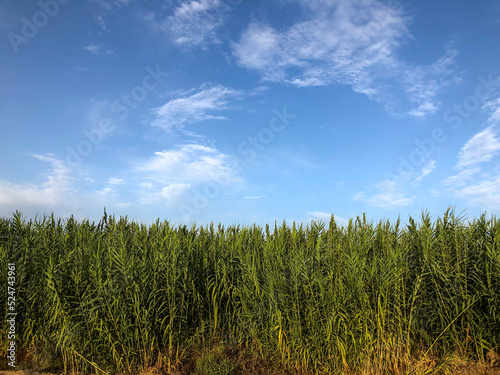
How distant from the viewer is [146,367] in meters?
5.43

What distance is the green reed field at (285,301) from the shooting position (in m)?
5.32

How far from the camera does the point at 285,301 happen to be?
18.0ft

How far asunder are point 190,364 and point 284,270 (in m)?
2.14

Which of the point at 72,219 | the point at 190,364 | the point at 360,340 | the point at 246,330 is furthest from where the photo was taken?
the point at 72,219

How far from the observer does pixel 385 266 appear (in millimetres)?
5434

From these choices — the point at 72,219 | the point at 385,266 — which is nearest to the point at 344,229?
the point at 385,266

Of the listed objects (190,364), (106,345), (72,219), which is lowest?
(190,364)

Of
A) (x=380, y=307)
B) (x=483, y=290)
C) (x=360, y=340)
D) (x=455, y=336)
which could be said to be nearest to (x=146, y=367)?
(x=360, y=340)

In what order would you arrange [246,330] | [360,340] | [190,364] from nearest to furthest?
[360,340]
[190,364]
[246,330]

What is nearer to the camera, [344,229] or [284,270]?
[284,270]

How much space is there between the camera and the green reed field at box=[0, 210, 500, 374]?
5.32 m

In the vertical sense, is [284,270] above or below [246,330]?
above

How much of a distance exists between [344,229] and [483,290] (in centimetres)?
240

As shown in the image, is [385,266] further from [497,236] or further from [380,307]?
[497,236]
